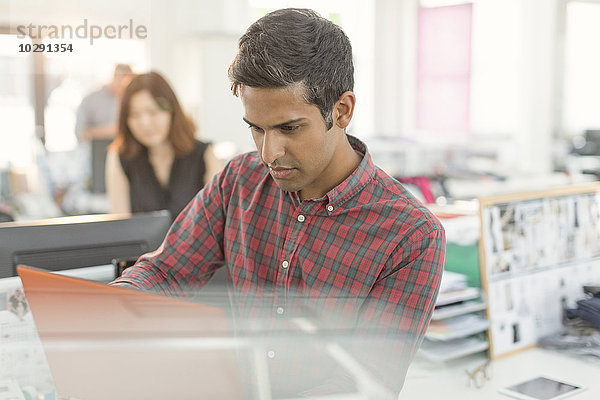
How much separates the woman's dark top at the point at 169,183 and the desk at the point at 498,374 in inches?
55.6

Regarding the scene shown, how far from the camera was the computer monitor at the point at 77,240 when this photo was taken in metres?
1.31

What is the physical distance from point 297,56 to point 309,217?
320mm

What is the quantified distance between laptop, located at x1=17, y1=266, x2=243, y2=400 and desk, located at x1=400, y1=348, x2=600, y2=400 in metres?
0.76

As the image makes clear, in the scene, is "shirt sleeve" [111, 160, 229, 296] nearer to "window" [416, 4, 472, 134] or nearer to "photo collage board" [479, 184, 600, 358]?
"photo collage board" [479, 184, 600, 358]

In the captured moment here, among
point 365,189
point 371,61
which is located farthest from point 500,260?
point 371,61

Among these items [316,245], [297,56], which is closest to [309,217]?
[316,245]

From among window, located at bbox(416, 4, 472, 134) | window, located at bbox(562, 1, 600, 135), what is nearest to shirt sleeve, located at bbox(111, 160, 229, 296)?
window, located at bbox(416, 4, 472, 134)

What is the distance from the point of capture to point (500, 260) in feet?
5.84

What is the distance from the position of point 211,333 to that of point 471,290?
109cm

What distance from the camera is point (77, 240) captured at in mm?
1370

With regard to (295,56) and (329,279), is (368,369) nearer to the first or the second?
(329,279)

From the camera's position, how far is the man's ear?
1.19m

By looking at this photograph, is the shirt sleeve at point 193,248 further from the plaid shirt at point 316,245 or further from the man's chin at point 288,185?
the man's chin at point 288,185

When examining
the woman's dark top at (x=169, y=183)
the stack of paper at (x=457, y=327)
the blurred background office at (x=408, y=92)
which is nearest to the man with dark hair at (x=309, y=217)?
the stack of paper at (x=457, y=327)
